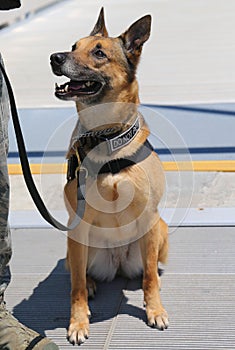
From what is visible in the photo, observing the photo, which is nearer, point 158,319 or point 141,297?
point 158,319

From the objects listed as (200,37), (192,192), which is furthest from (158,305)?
(200,37)

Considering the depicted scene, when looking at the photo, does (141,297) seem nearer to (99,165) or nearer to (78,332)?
(78,332)

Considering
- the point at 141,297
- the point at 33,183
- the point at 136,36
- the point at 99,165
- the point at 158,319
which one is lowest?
the point at 141,297

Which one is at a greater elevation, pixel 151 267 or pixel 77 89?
pixel 77 89

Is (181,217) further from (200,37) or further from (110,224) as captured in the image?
(200,37)

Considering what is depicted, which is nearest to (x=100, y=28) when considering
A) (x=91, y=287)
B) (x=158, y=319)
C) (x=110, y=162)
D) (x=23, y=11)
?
(x=110, y=162)

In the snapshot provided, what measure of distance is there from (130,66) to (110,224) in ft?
2.47

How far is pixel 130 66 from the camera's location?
3.13 metres

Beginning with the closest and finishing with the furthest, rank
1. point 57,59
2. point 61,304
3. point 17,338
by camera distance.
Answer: point 17,338 → point 57,59 → point 61,304

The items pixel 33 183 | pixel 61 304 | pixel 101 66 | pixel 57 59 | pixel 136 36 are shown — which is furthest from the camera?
pixel 61 304

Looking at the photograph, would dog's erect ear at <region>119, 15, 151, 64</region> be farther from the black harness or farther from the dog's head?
the black harness

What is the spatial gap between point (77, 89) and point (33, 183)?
21.4 inches

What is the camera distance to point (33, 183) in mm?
2686

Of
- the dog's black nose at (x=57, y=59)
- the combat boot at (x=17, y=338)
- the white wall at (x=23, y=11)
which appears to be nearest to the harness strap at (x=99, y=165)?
the dog's black nose at (x=57, y=59)
